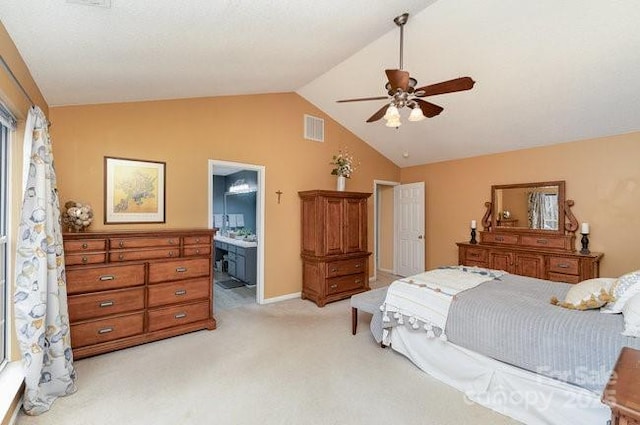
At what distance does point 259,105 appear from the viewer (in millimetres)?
4367

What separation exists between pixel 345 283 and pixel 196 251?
2268mm

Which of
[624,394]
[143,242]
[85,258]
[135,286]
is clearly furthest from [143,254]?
[624,394]

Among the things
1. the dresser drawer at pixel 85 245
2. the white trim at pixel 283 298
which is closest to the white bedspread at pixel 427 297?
the white trim at pixel 283 298

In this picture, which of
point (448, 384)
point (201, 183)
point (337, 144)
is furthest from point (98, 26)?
point (337, 144)

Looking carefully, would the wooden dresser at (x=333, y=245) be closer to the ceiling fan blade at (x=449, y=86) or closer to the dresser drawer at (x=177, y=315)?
the dresser drawer at (x=177, y=315)

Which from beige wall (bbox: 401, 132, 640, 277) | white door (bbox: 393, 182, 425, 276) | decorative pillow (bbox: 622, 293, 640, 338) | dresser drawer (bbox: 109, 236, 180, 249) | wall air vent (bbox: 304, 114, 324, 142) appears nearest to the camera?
decorative pillow (bbox: 622, 293, 640, 338)

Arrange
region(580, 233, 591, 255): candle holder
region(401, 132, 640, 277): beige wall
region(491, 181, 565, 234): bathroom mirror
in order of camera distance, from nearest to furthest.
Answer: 1. region(401, 132, 640, 277): beige wall
2. region(580, 233, 591, 255): candle holder
3. region(491, 181, 565, 234): bathroom mirror

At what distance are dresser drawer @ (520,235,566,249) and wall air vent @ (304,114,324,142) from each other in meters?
3.56

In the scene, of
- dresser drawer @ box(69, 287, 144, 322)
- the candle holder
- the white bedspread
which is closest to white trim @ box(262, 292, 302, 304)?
dresser drawer @ box(69, 287, 144, 322)

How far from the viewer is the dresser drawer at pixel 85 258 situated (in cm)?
264

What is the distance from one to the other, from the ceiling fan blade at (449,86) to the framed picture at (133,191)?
2993mm

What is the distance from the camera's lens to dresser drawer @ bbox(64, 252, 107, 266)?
264 centimetres

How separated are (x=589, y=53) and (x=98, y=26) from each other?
4.04m

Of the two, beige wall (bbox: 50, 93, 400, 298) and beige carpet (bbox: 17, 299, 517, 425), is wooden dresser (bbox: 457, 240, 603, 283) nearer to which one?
beige wall (bbox: 50, 93, 400, 298)
